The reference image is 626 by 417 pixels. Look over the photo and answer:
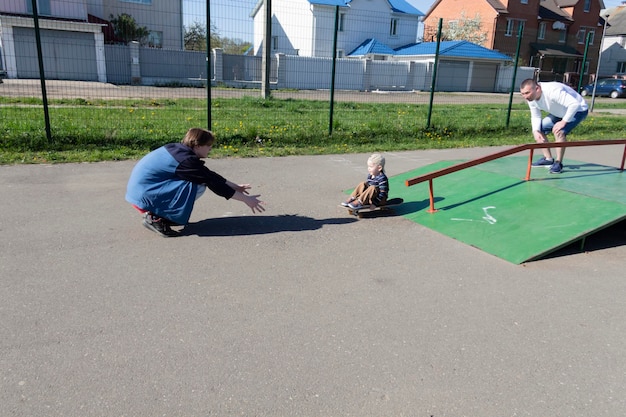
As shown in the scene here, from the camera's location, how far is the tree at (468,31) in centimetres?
5119

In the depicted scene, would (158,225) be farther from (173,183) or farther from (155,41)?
(155,41)

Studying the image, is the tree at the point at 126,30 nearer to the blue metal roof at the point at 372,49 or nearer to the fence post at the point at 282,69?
the fence post at the point at 282,69

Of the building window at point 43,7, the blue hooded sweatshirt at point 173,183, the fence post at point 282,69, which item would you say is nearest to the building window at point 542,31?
the fence post at point 282,69

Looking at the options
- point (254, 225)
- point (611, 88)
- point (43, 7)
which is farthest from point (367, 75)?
point (254, 225)

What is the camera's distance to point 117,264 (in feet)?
14.5

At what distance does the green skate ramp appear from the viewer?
5121mm

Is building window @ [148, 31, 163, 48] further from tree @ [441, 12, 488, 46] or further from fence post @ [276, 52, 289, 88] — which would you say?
tree @ [441, 12, 488, 46]

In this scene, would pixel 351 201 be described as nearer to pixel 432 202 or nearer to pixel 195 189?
pixel 432 202

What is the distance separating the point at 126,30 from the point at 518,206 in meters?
28.7

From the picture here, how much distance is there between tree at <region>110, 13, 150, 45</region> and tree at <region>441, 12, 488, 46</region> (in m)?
31.3

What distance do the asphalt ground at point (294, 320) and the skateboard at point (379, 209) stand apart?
0.21 m

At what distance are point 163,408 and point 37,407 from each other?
64 cm

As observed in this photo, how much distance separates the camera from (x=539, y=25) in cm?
5422

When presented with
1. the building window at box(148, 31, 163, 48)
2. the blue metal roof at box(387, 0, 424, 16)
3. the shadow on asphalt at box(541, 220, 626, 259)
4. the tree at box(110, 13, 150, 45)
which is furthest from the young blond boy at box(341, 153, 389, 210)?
the blue metal roof at box(387, 0, 424, 16)
